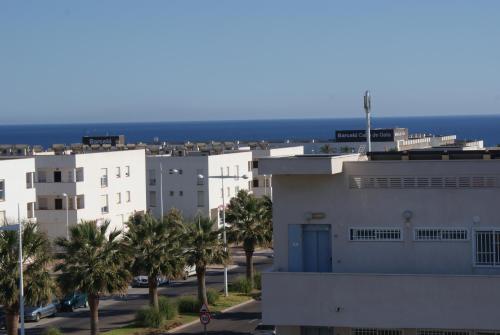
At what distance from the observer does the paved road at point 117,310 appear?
4528 centimetres

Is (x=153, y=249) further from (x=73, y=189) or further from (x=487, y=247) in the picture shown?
(x=73, y=189)

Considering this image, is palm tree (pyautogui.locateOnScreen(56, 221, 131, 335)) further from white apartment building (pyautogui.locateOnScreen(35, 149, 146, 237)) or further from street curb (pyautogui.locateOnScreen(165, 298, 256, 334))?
white apartment building (pyautogui.locateOnScreen(35, 149, 146, 237))

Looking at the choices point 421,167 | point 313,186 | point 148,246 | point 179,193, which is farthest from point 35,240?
point 179,193

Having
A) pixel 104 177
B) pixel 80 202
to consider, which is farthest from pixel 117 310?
pixel 104 177

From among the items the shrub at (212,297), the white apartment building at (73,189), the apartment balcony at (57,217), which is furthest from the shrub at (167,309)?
the apartment balcony at (57,217)

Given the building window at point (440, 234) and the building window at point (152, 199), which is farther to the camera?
the building window at point (152, 199)

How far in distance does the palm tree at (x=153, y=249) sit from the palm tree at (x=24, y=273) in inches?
341

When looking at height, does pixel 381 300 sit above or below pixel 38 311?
above

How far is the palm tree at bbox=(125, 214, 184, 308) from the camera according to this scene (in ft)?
144

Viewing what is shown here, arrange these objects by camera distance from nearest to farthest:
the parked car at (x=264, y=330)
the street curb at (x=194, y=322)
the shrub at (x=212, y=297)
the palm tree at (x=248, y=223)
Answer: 1. the parked car at (x=264, y=330)
2. the street curb at (x=194, y=322)
3. the shrub at (x=212, y=297)
4. the palm tree at (x=248, y=223)

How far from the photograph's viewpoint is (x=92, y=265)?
3800 centimetres

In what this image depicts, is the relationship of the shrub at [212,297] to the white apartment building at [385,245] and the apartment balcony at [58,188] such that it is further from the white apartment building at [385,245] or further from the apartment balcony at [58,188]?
the white apartment building at [385,245]

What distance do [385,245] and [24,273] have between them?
575 inches

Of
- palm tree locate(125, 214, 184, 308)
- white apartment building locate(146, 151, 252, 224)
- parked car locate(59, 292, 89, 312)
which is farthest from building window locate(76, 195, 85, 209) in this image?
palm tree locate(125, 214, 184, 308)
